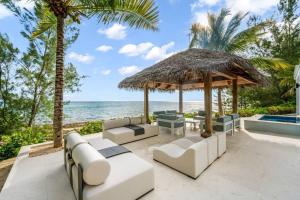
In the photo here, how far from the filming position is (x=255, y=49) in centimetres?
1620

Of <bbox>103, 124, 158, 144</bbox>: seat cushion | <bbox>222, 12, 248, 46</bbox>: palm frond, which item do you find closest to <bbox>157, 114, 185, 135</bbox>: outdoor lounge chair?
<bbox>103, 124, 158, 144</bbox>: seat cushion

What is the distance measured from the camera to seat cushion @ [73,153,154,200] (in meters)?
2.08

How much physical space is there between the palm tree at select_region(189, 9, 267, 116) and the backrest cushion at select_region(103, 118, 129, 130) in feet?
24.5

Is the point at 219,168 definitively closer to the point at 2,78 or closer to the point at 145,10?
the point at 145,10

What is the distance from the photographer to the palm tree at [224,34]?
854 cm

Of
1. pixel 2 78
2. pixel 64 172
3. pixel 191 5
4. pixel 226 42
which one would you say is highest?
pixel 191 5

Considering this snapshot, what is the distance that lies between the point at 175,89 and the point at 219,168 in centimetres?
799

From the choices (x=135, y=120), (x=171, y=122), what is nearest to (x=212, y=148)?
(x=171, y=122)

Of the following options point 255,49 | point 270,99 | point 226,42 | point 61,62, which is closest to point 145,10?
point 61,62

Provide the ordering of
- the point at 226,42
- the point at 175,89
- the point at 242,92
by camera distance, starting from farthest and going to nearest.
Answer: the point at 242,92, the point at 175,89, the point at 226,42

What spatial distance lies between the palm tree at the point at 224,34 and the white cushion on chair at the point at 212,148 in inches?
300

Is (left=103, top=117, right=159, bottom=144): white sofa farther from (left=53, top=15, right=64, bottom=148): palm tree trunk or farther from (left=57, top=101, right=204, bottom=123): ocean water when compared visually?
(left=57, top=101, right=204, bottom=123): ocean water

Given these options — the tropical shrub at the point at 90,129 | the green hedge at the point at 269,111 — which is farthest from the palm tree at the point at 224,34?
the tropical shrub at the point at 90,129

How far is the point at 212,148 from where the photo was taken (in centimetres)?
359
